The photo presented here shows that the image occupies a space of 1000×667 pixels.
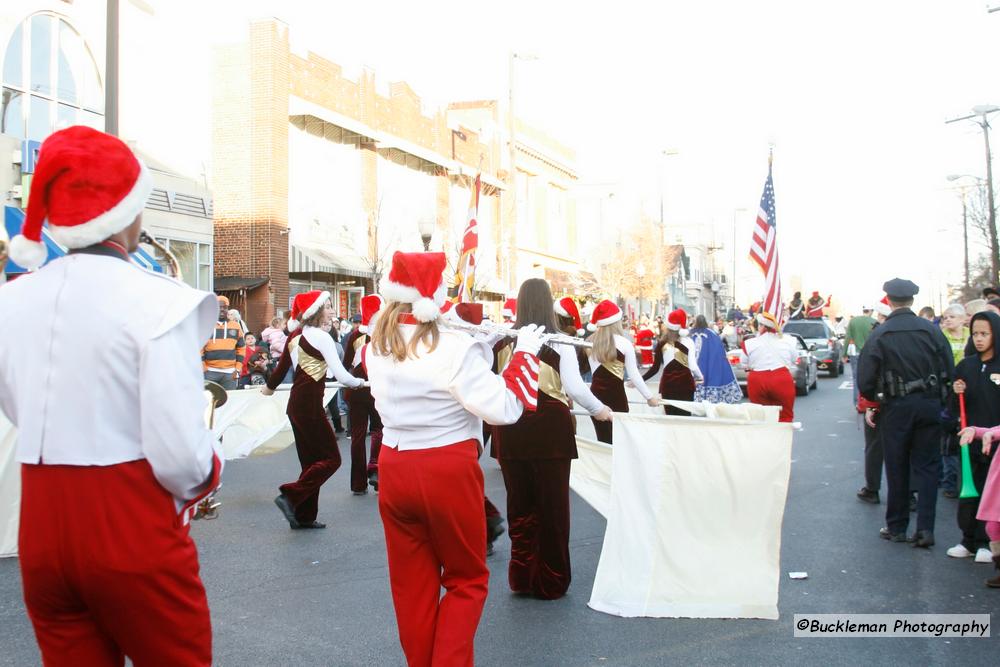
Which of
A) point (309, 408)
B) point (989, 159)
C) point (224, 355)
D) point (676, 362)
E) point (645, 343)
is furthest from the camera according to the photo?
point (989, 159)

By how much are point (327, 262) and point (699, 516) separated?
22.9 metres

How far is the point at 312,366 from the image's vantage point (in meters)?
8.30

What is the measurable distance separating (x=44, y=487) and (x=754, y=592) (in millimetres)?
4166

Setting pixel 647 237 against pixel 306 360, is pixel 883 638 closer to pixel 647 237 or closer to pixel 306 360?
pixel 306 360

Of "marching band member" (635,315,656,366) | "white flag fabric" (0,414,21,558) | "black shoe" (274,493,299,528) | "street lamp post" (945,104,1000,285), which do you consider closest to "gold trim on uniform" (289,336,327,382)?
"black shoe" (274,493,299,528)

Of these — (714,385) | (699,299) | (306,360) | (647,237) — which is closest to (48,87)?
(306,360)

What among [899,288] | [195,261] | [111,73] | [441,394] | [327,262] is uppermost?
[111,73]

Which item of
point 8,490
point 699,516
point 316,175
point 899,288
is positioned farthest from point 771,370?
point 316,175

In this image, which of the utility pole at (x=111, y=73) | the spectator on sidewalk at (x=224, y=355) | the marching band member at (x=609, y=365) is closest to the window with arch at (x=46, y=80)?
the spectator on sidewalk at (x=224, y=355)

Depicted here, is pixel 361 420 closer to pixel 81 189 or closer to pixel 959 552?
pixel 959 552

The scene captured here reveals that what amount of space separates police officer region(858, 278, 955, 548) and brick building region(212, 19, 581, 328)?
1086 centimetres

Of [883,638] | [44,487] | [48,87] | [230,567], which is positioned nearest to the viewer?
[44,487]

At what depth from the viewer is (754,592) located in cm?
546

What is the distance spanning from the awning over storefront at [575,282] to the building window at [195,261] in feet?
92.9
